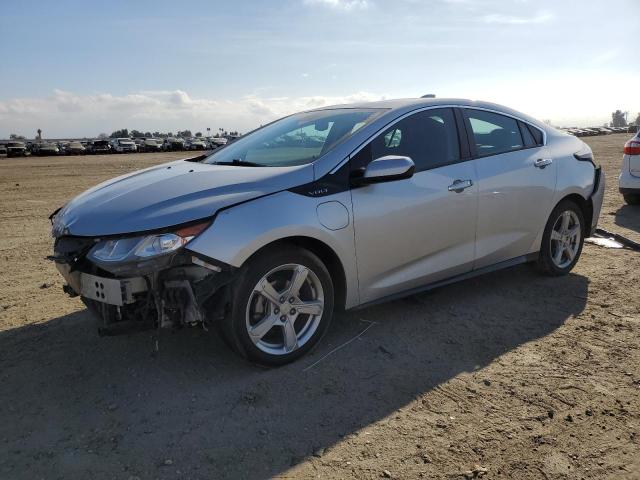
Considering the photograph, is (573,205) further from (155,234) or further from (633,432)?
(155,234)

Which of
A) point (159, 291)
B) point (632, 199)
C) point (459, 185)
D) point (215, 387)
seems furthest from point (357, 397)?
point (632, 199)

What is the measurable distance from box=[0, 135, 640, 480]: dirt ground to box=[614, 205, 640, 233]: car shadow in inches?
129

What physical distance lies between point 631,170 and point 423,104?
6169 mm

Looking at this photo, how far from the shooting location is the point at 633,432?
2805 millimetres

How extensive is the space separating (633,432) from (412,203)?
1942mm

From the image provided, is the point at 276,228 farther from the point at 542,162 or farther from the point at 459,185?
the point at 542,162

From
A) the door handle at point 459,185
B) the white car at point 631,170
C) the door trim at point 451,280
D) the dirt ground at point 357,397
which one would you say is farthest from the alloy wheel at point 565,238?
the white car at point 631,170

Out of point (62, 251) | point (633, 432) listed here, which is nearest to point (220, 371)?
point (62, 251)

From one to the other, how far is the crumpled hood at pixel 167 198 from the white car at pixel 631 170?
7252 millimetres

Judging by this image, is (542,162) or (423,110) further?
(542,162)

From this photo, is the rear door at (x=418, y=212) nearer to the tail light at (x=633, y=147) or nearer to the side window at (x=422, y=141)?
the side window at (x=422, y=141)

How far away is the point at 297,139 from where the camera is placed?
169 inches

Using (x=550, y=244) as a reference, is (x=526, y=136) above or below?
above

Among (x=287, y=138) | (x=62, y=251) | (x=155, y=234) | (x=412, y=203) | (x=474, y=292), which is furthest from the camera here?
(x=474, y=292)
